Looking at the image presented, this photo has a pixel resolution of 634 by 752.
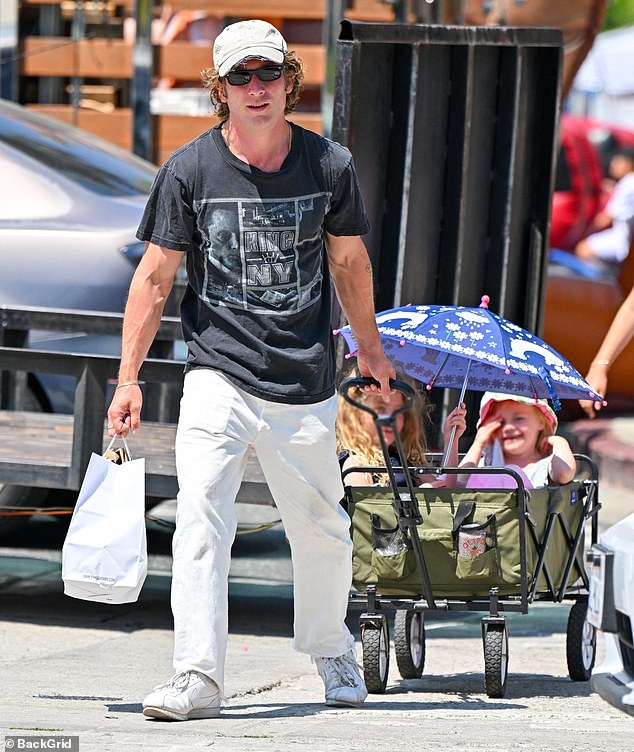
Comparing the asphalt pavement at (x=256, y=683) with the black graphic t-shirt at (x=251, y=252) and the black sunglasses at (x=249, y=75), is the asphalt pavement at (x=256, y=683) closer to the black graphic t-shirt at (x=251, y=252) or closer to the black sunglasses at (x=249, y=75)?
the black graphic t-shirt at (x=251, y=252)

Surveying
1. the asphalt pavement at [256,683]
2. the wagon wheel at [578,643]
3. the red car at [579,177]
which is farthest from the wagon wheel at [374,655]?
the red car at [579,177]

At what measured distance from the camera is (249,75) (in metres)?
4.73

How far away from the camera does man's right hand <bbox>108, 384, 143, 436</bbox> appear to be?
15.6 feet

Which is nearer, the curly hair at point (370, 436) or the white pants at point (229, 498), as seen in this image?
the white pants at point (229, 498)

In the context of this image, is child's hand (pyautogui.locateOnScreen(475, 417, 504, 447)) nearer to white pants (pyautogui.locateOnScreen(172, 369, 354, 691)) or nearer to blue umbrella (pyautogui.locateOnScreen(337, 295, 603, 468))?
blue umbrella (pyautogui.locateOnScreen(337, 295, 603, 468))

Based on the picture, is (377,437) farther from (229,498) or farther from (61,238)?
(61,238)

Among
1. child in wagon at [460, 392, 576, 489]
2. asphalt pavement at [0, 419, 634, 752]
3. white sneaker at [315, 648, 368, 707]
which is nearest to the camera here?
asphalt pavement at [0, 419, 634, 752]

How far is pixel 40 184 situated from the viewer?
847cm

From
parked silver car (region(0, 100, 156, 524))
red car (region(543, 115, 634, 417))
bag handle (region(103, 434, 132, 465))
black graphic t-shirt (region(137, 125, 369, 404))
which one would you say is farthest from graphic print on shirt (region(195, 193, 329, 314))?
red car (region(543, 115, 634, 417))

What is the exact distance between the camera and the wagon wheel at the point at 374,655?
5.47 meters

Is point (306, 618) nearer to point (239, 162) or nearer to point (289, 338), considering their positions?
point (289, 338)

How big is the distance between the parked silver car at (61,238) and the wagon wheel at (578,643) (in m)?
3.23

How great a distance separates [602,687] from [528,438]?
216cm

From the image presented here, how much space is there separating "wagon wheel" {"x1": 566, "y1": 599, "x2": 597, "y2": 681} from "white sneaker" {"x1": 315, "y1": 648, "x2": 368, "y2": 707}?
1.03 metres
